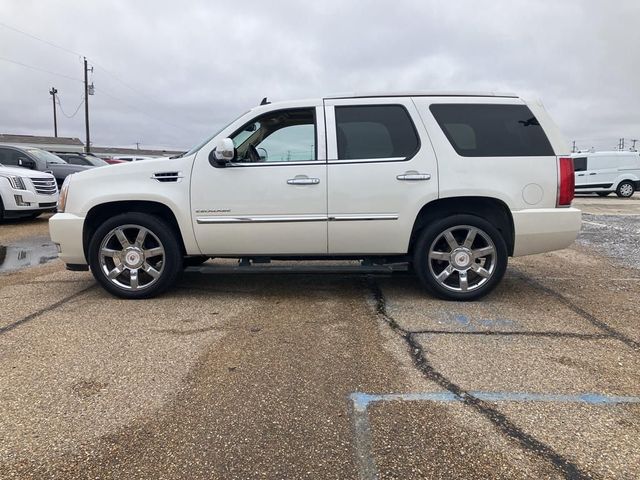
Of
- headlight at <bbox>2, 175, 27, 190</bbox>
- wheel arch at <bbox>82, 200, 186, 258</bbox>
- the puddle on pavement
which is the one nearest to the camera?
wheel arch at <bbox>82, 200, 186, 258</bbox>

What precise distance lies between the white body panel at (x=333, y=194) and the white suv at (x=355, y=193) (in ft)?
0.03

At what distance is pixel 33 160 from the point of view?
1389 cm

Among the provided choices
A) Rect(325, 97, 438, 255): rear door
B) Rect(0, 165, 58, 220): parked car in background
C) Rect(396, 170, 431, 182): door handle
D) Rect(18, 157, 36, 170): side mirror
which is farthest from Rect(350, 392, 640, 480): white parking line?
Rect(18, 157, 36, 170): side mirror

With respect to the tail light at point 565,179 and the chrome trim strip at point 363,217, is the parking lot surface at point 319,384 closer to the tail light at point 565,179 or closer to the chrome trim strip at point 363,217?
the chrome trim strip at point 363,217

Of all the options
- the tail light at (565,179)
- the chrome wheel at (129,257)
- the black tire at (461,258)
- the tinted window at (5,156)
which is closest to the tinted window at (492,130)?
the tail light at (565,179)

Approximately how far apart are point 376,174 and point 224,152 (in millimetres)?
1422

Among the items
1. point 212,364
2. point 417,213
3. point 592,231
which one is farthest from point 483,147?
point 592,231

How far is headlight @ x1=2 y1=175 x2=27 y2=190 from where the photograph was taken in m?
10.3

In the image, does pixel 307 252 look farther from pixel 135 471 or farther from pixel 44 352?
pixel 135 471

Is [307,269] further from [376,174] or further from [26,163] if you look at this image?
[26,163]

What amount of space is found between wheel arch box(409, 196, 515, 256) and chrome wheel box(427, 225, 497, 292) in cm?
20

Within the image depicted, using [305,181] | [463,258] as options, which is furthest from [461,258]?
[305,181]

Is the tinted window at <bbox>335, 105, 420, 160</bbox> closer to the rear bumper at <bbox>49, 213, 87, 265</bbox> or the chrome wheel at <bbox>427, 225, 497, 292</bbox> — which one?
the chrome wheel at <bbox>427, 225, 497, 292</bbox>

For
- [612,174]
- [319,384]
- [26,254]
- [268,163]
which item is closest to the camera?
[319,384]
